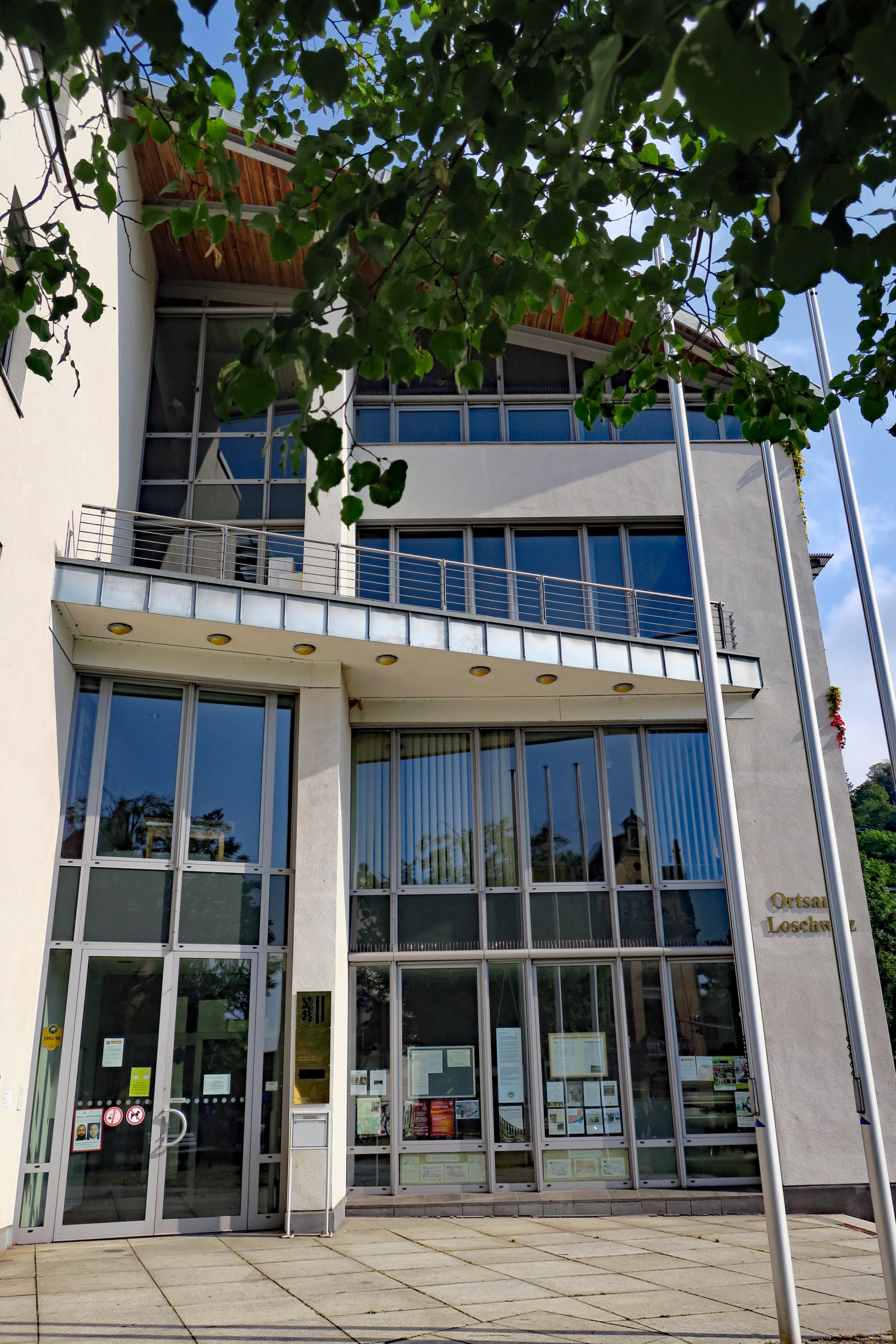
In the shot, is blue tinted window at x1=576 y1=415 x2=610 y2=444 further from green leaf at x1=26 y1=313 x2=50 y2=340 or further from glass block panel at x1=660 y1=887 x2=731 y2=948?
green leaf at x1=26 y1=313 x2=50 y2=340

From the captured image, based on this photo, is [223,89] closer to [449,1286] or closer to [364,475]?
[364,475]

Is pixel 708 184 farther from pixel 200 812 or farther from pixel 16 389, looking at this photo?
pixel 200 812

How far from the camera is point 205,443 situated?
13.4 meters

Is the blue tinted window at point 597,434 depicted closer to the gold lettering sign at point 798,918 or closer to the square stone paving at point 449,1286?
the gold lettering sign at point 798,918

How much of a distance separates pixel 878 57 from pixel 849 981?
5774 millimetres

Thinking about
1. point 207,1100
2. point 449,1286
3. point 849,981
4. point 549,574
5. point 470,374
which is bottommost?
point 449,1286

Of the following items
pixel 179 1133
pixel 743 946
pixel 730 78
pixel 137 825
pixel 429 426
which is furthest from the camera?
pixel 429 426

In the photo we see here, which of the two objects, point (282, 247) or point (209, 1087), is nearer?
point (282, 247)

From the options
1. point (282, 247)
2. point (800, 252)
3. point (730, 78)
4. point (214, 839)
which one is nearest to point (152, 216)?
point (282, 247)

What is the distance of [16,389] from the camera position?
8.93 metres

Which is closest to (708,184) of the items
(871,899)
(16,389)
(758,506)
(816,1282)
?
(816,1282)

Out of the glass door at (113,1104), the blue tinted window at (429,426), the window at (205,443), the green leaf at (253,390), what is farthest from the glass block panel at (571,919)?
the green leaf at (253,390)

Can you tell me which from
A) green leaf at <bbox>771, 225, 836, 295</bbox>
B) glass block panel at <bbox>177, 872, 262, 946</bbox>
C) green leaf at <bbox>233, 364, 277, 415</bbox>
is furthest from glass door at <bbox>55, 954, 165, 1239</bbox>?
green leaf at <bbox>771, 225, 836, 295</bbox>

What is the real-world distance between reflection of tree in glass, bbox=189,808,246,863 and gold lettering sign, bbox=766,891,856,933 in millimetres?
6273
